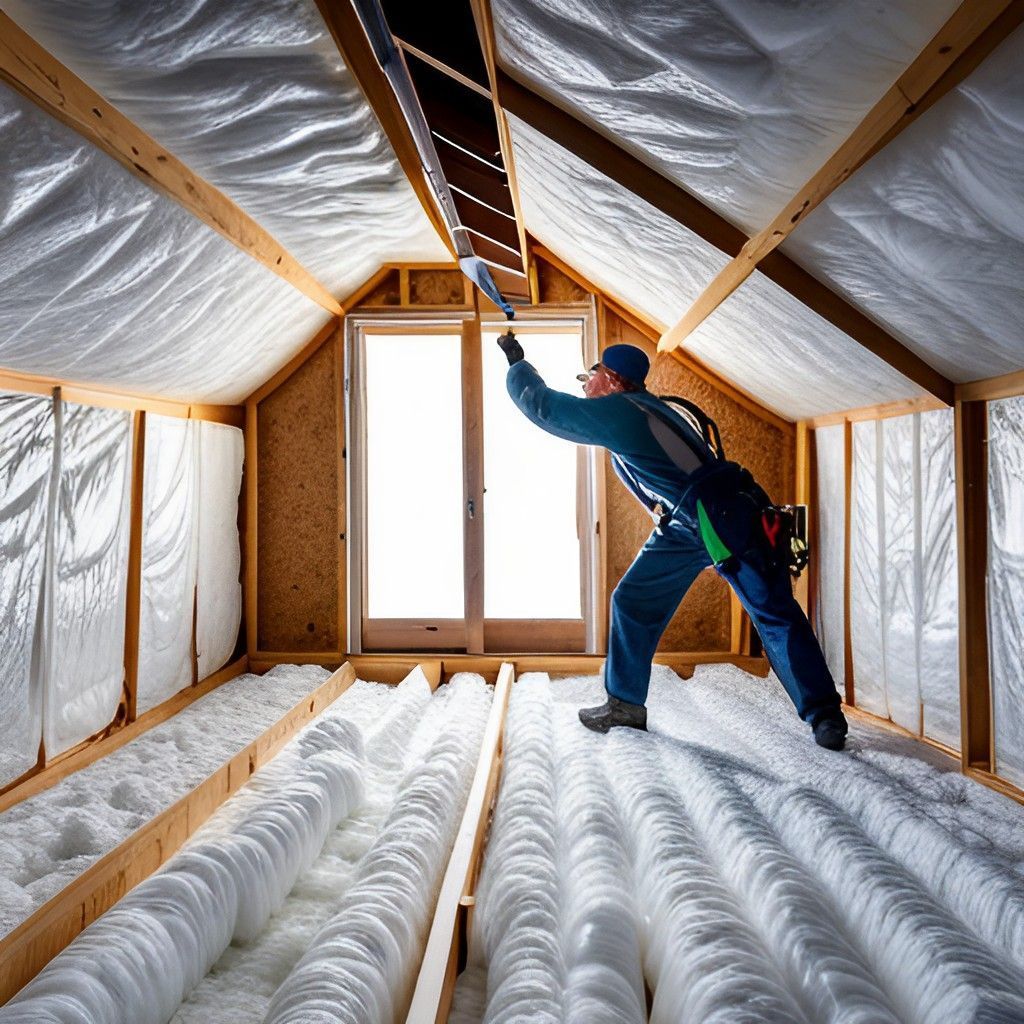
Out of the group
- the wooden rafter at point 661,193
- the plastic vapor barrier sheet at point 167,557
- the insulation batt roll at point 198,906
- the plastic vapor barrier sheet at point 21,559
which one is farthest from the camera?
the plastic vapor barrier sheet at point 167,557

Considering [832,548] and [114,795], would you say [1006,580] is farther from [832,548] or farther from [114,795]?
[114,795]

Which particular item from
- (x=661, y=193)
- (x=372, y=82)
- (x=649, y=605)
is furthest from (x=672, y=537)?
(x=372, y=82)

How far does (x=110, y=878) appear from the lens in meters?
1.76

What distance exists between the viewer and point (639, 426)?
280cm

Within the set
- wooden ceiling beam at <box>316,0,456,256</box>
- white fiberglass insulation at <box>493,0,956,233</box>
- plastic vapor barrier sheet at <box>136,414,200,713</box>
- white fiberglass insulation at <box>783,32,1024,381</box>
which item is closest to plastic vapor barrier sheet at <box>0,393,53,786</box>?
plastic vapor barrier sheet at <box>136,414,200,713</box>

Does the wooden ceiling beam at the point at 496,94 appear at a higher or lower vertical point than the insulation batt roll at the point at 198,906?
higher

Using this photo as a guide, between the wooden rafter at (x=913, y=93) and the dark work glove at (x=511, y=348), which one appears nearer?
the wooden rafter at (x=913, y=93)

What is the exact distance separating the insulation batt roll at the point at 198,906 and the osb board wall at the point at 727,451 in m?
2.16

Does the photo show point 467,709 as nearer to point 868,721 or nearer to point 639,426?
point 639,426

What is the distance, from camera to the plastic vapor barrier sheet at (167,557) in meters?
3.25

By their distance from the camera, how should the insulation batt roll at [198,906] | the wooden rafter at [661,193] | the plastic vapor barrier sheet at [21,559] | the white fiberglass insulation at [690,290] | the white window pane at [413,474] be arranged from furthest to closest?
1. the white window pane at [413,474]
2. the white fiberglass insulation at [690,290]
3. the plastic vapor barrier sheet at [21,559]
4. the wooden rafter at [661,193]
5. the insulation batt roll at [198,906]

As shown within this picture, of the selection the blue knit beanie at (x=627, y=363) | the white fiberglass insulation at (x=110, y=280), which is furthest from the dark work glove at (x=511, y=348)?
the white fiberglass insulation at (x=110, y=280)

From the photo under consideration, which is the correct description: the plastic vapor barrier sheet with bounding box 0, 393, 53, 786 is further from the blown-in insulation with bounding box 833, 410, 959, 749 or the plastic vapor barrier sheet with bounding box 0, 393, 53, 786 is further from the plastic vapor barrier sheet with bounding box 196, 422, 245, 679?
the blown-in insulation with bounding box 833, 410, 959, 749

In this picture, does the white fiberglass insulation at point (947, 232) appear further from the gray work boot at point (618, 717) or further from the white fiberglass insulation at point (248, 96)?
the gray work boot at point (618, 717)
